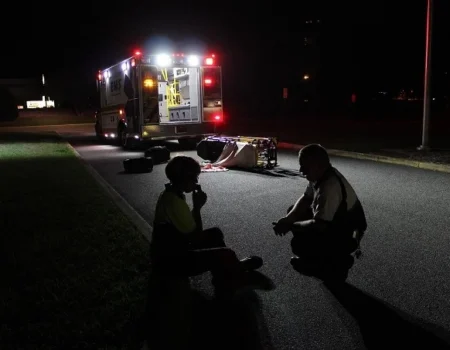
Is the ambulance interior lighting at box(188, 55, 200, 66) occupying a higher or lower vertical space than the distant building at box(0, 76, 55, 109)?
lower

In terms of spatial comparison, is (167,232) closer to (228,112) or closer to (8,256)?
(8,256)

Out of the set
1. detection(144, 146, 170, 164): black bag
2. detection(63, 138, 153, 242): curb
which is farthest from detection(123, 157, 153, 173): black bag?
detection(144, 146, 170, 164): black bag

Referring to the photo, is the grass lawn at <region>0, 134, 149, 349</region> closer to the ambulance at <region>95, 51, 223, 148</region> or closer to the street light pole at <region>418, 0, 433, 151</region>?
the ambulance at <region>95, 51, 223, 148</region>

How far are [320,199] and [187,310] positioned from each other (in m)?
1.44

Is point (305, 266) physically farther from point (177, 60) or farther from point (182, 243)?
point (177, 60)

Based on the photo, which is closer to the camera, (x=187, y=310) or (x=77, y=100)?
(x=187, y=310)

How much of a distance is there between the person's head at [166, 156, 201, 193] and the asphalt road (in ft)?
3.40

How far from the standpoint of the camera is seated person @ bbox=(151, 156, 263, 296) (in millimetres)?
4121

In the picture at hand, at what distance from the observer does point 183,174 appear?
4148mm

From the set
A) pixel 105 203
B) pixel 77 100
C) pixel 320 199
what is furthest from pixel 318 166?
pixel 77 100

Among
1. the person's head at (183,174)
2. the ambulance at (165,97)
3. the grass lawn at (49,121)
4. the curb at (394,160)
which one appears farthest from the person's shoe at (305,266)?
the grass lawn at (49,121)

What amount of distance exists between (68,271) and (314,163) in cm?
258

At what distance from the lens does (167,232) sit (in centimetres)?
412

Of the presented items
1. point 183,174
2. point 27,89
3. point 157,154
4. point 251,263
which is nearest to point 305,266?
point 251,263
